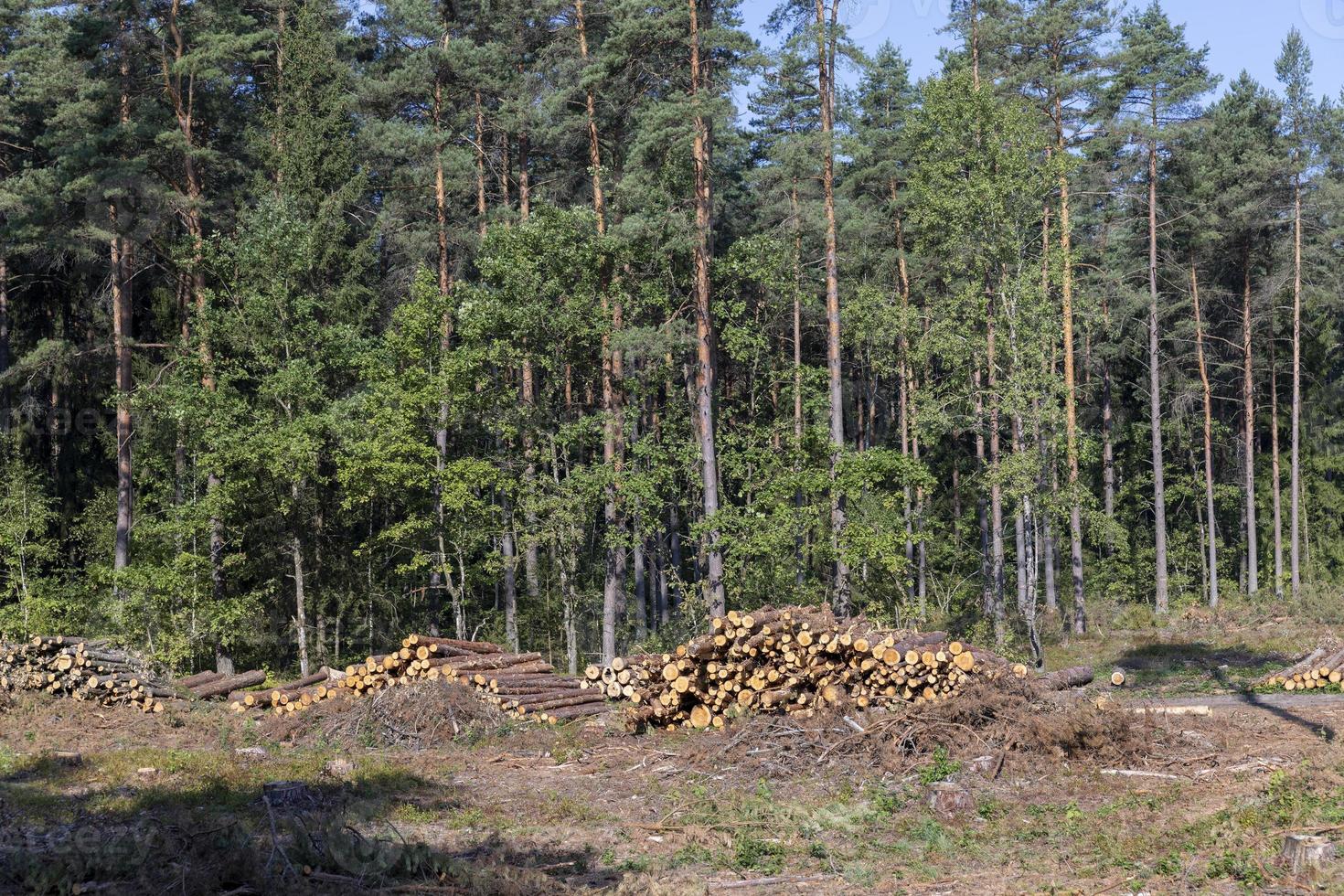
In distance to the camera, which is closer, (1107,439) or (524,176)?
(524,176)

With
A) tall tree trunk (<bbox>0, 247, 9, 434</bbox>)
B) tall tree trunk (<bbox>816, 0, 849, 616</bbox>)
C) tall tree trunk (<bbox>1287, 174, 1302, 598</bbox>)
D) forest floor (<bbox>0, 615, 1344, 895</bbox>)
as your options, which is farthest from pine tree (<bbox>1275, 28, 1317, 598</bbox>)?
tall tree trunk (<bbox>0, 247, 9, 434</bbox>)

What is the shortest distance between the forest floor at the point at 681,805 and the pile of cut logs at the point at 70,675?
1031mm

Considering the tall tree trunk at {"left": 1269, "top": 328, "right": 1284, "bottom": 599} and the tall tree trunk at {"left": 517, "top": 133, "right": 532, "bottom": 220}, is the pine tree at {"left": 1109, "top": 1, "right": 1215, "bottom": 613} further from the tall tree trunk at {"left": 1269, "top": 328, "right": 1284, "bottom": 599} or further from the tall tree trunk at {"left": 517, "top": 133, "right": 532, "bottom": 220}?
the tall tree trunk at {"left": 517, "top": 133, "right": 532, "bottom": 220}

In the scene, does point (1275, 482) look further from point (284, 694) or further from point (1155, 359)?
point (284, 694)

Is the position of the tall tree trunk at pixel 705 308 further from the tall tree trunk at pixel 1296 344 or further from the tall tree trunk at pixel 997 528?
the tall tree trunk at pixel 1296 344

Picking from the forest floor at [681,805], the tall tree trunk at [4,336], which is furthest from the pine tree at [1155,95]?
the tall tree trunk at [4,336]

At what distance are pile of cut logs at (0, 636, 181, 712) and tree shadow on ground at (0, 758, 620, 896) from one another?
590 cm

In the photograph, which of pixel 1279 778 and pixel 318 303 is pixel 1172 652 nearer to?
pixel 1279 778

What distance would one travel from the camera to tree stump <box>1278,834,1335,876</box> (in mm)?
8344

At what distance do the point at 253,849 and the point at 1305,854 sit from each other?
7669mm

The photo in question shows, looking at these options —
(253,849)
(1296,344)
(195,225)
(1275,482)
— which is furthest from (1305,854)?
(1275,482)

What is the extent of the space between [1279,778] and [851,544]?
1339 cm

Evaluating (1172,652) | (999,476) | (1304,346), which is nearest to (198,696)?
(999,476)

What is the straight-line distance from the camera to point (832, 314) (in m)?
25.1
